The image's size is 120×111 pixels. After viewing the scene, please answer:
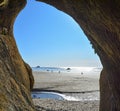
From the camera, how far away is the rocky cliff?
19.4 feet

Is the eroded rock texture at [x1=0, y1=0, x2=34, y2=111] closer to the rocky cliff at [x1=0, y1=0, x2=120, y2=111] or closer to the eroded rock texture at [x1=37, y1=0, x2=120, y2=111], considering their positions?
the rocky cliff at [x1=0, y1=0, x2=120, y2=111]

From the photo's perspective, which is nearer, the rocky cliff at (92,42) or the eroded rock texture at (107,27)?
the rocky cliff at (92,42)

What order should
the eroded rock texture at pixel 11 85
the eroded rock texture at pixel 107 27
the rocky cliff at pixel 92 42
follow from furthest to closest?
the eroded rock texture at pixel 107 27
the rocky cliff at pixel 92 42
the eroded rock texture at pixel 11 85

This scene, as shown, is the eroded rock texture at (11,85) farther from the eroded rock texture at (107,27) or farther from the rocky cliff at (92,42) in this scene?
the eroded rock texture at (107,27)

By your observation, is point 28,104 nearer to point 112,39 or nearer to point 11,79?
point 11,79

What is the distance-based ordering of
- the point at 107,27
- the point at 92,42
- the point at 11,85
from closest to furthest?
the point at 11,85 → the point at 107,27 → the point at 92,42

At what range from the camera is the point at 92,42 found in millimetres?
13602

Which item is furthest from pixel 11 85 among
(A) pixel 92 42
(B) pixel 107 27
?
(A) pixel 92 42

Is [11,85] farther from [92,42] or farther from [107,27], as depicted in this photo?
[92,42]

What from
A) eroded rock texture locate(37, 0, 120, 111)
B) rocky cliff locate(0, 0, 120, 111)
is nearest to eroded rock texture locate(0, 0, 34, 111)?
rocky cliff locate(0, 0, 120, 111)

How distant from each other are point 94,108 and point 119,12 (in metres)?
16.9

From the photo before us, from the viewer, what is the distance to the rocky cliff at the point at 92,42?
→ 5910 mm

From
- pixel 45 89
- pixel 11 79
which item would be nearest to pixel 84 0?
pixel 11 79

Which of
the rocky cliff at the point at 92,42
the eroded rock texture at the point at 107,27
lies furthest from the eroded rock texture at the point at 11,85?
the eroded rock texture at the point at 107,27
